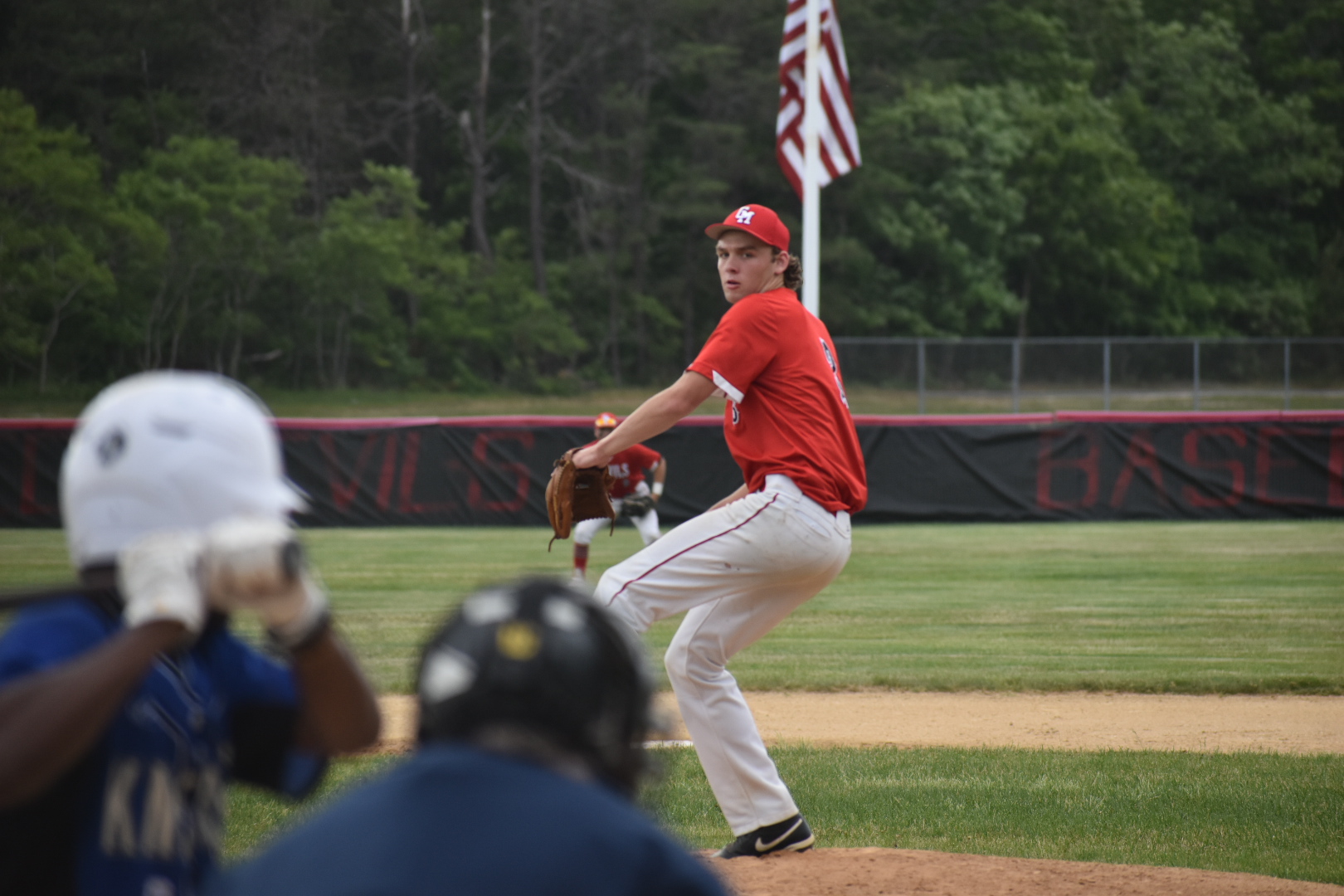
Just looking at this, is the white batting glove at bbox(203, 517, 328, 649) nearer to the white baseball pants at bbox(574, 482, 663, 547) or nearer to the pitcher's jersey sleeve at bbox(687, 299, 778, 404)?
the pitcher's jersey sleeve at bbox(687, 299, 778, 404)

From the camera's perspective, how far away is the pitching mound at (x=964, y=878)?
4730mm

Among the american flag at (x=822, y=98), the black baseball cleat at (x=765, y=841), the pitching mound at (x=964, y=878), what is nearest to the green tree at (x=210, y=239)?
the american flag at (x=822, y=98)

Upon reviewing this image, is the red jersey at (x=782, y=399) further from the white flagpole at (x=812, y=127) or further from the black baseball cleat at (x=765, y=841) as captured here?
the white flagpole at (x=812, y=127)

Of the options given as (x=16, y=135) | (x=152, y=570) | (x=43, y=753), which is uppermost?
(x=16, y=135)

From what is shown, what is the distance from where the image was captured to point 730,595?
16.7 ft

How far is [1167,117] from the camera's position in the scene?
2116 inches

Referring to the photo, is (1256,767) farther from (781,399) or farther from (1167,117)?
(1167,117)

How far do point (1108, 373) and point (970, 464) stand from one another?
11.5 meters

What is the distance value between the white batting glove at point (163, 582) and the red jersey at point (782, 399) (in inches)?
125

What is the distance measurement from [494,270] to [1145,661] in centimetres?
3581

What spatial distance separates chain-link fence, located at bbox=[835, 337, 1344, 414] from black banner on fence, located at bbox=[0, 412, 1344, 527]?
979cm

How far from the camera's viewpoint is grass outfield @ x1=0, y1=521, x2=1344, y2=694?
10.4m

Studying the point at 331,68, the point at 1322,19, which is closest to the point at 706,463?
the point at 331,68

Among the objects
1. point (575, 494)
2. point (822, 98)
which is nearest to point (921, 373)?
point (822, 98)
